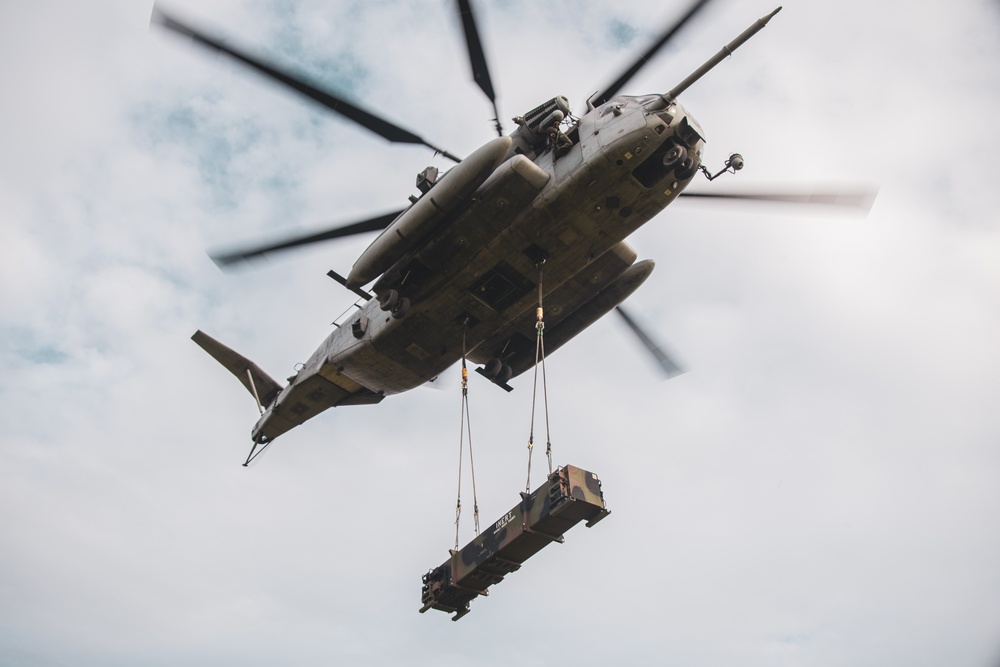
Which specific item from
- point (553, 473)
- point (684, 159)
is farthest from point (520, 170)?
point (553, 473)

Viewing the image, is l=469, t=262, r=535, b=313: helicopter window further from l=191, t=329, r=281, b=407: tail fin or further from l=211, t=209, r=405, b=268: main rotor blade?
l=191, t=329, r=281, b=407: tail fin

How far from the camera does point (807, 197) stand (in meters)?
14.3

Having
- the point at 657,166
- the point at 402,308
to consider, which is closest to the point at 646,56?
the point at 657,166

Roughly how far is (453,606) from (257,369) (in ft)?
39.1

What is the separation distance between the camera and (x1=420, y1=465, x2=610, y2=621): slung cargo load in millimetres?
11312

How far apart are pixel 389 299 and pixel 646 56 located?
711cm

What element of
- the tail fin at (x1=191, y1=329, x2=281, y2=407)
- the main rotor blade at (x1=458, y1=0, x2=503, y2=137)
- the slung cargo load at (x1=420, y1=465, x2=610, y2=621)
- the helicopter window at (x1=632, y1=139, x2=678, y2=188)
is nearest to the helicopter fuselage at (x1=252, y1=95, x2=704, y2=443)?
the helicopter window at (x1=632, y1=139, x2=678, y2=188)

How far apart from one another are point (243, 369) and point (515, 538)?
13.5 m

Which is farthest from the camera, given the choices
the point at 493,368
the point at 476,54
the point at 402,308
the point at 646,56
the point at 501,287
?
the point at 493,368

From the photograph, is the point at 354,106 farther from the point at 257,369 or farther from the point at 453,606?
the point at 257,369

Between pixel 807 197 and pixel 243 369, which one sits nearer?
pixel 807 197

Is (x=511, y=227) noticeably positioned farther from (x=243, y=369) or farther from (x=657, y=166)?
(x=243, y=369)

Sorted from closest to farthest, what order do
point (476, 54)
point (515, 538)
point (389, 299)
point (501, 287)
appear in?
point (515, 538) → point (476, 54) → point (501, 287) → point (389, 299)

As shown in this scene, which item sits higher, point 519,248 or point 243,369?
point 243,369
